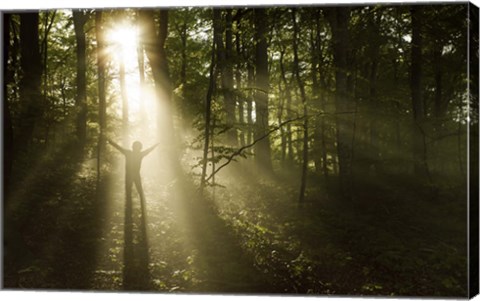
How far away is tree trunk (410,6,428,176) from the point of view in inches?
254

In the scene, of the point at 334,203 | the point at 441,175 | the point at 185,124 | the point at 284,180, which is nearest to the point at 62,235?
the point at 185,124

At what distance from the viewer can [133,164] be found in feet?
19.9

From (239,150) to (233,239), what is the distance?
1285 millimetres

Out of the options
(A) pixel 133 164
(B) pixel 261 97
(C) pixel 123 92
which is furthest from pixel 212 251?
(C) pixel 123 92

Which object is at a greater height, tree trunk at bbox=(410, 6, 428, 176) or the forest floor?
tree trunk at bbox=(410, 6, 428, 176)

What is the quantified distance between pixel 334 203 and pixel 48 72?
4.71 metres

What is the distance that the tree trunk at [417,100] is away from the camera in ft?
21.1

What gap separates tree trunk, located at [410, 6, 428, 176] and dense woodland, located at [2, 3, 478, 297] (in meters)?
0.04

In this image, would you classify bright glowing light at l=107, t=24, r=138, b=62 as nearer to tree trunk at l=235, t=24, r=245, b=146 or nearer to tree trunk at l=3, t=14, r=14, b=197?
tree trunk at l=3, t=14, r=14, b=197

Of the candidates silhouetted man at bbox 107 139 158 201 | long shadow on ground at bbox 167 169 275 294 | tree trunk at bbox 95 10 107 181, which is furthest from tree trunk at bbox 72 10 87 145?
long shadow on ground at bbox 167 169 275 294

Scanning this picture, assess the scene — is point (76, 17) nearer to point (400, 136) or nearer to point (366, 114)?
point (366, 114)

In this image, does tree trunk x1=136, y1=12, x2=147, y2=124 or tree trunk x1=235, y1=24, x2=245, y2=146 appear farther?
tree trunk x1=136, y1=12, x2=147, y2=124

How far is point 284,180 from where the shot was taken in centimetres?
680

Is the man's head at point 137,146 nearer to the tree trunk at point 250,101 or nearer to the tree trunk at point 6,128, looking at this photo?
the tree trunk at point 250,101
